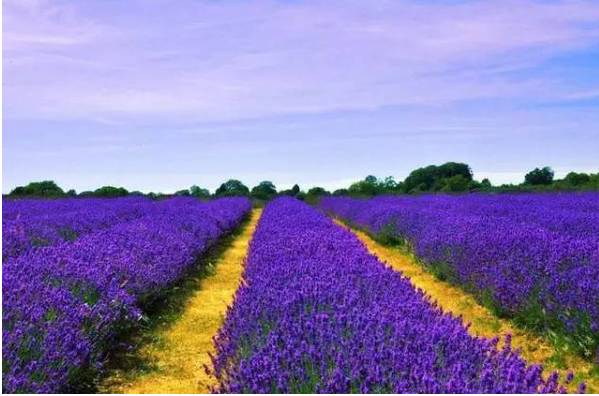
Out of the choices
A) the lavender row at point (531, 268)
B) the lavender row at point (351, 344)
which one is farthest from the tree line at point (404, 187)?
the lavender row at point (351, 344)

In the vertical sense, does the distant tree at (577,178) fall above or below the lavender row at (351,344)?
above

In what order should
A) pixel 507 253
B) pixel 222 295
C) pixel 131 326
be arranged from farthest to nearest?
1. pixel 222 295
2. pixel 507 253
3. pixel 131 326

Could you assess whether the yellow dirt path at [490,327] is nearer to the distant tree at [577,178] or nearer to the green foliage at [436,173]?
the distant tree at [577,178]

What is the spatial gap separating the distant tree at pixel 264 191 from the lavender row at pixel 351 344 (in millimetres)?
45253

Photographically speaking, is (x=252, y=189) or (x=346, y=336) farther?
(x=252, y=189)

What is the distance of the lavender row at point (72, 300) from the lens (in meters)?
3.54

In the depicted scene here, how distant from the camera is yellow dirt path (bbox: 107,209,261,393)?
4730mm

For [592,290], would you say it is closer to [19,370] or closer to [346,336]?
[346,336]

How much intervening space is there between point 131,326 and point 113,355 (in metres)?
0.56

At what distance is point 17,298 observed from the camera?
4.28 meters

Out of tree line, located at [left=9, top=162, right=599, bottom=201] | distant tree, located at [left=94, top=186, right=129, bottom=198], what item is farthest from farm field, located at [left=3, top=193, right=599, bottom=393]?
distant tree, located at [left=94, top=186, right=129, bottom=198]

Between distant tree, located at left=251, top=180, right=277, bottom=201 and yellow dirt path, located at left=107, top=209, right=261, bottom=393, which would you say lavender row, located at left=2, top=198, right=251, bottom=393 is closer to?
yellow dirt path, located at left=107, top=209, right=261, bottom=393


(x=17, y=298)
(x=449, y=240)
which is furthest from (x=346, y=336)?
(x=449, y=240)

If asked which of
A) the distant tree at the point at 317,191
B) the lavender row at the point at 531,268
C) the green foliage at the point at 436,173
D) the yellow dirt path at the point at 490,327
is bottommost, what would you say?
the yellow dirt path at the point at 490,327
